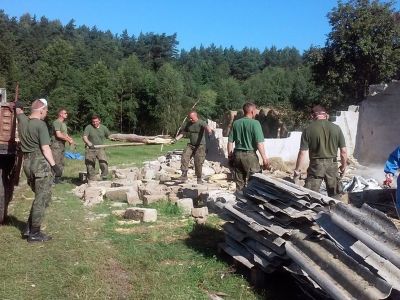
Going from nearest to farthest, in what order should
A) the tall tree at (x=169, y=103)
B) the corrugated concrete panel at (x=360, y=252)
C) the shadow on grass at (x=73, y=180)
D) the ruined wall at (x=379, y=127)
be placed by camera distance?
the corrugated concrete panel at (x=360, y=252) → the shadow on grass at (x=73, y=180) → the ruined wall at (x=379, y=127) → the tall tree at (x=169, y=103)

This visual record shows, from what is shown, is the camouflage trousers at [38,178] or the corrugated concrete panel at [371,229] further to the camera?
the camouflage trousers at [38,178]

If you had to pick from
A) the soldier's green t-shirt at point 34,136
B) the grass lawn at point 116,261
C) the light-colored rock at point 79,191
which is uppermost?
the soldier's green t-shirt at point 34,136

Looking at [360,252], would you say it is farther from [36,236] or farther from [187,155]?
[187,155]

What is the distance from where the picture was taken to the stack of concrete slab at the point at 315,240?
3.63 m

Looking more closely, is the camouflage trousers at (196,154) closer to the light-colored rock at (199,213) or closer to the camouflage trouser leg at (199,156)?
the camouflage trouser leg at (199,156)

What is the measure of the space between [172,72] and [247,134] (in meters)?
43.4

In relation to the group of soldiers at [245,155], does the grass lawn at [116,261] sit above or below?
below

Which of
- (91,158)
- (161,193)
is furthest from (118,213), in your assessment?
(91,158)

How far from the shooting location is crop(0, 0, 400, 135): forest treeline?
71.1 ft

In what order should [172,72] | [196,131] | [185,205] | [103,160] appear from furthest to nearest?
[172,72]
[103,160]
[196,131]
[185,205]

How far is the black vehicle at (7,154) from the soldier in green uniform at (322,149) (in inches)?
154

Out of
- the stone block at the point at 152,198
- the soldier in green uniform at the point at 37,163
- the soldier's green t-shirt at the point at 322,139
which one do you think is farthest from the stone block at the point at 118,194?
the soldier's green t-shirt at the point at 322,139

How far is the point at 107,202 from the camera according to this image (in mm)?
9133

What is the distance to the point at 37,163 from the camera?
6.05 m
